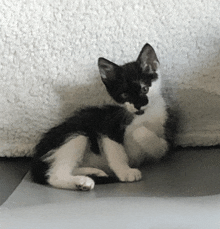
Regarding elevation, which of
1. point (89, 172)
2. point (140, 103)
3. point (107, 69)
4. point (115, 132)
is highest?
point (107, 69)

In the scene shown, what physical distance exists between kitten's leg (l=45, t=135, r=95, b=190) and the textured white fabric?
180 mm

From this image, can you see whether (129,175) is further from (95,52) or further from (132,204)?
(95,52)

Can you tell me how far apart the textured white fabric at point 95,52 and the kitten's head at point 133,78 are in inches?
3.0

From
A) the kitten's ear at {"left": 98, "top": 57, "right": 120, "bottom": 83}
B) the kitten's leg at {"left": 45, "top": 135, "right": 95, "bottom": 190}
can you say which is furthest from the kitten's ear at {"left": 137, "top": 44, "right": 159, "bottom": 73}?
the kitten's leg at {"left": 45, "top": 135, "right": 95, "bottom": 190}

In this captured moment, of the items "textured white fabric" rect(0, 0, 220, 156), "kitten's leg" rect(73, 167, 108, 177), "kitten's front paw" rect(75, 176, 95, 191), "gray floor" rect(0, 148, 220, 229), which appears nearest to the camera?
"gray floor" rect(0, 148, 220, 229)

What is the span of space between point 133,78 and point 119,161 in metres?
0.34

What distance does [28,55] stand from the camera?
51.6 inches

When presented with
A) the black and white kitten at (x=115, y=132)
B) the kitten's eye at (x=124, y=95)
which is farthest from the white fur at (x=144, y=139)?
the kitten's eye at (x=124, y=95)

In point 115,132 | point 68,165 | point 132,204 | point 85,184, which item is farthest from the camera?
point 115,132

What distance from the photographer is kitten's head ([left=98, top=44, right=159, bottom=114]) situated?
119 centimetres

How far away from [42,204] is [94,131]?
1.53 feet

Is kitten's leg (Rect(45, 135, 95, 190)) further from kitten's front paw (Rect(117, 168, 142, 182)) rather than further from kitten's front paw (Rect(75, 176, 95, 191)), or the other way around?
kitten's front paw (Rect(117, 168, 142, 182))

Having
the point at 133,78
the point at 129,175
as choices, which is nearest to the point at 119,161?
the point at 129,175

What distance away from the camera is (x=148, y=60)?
123 cm
